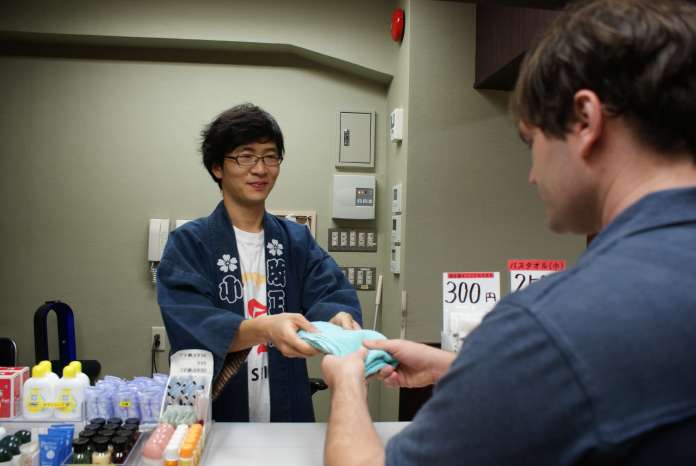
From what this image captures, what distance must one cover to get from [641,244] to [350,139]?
3.03 m

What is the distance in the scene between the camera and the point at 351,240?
349 cm

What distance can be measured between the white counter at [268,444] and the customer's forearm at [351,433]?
277mm

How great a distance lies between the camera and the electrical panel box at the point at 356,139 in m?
3.47

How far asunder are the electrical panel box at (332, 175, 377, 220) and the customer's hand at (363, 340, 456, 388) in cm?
222

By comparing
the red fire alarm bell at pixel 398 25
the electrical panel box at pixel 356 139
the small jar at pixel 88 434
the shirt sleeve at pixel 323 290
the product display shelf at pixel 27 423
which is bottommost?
the product display shelf at pixel 27 423

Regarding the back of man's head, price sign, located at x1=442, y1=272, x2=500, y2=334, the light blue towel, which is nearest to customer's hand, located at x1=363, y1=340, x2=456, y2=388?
the light blue towel

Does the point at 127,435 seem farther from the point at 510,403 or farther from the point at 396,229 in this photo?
the point at 396,229

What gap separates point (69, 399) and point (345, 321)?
0.74 meters

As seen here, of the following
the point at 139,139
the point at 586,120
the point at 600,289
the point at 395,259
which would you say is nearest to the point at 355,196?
the point at 395,259

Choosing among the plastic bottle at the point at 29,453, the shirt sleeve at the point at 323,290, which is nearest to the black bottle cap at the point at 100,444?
the plastic bottle at the point at 29,453

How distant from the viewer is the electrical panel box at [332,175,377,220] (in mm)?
3416

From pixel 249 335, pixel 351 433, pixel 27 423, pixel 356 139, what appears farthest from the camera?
pixel 356 139

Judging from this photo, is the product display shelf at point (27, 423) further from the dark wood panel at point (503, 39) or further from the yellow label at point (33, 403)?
the dark wood panel at point (503, 39)

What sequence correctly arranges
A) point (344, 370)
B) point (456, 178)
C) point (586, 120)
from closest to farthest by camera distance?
1. point (586, 120)
2. point (344, 370)
3. point (456, 178)
